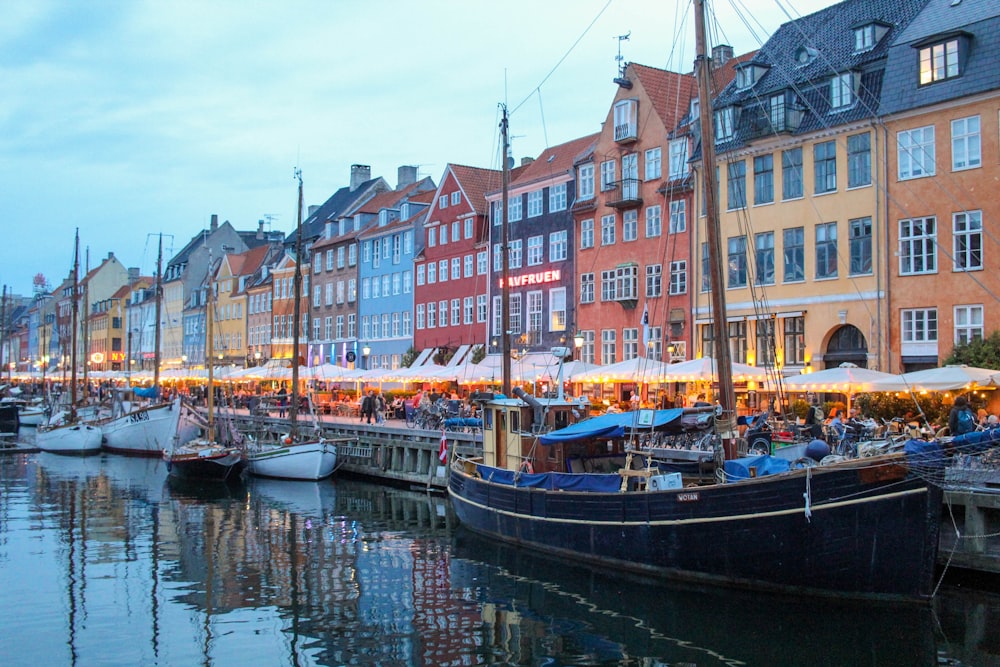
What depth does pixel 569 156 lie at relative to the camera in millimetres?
49281

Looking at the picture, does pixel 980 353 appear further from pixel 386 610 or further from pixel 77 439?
pixel 77 439

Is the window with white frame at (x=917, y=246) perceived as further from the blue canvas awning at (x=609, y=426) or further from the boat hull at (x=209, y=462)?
the boat hull at (x=209, y=462)

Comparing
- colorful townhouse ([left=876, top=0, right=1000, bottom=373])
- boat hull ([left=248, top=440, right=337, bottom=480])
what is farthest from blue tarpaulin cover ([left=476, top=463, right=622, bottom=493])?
colorful townhouse ([left=876, top=0, right=1000, bottom=373])

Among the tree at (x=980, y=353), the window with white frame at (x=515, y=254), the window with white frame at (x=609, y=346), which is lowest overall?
the tree at (x=980, y=353)

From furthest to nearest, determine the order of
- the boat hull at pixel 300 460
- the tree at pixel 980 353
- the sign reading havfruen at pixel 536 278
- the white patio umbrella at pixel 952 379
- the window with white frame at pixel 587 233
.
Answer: the sign reading havfruen at pixel 536 278
the window with white frame at pixel 587 233
the boat hull at pixel 300 460
the tree at pixel 980 353
the white patio umbrella at pixel 952 379

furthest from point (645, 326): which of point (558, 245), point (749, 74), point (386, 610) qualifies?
point (386, 610)

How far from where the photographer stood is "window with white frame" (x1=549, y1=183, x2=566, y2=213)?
1848 inches

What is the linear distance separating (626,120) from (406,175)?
29975 mm

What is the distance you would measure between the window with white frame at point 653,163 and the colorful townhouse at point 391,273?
21.0 m

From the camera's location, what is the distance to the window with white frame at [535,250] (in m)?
48.0

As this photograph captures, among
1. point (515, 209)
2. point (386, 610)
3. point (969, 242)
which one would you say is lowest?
point (386, 610)

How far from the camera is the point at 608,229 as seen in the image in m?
43.9

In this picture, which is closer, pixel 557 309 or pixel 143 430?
pixel 557 309

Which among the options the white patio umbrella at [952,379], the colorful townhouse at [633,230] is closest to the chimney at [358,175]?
the colorful townhouse at [633,230]
